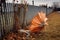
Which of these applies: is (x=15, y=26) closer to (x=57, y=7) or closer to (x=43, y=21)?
(x=43, y=21)

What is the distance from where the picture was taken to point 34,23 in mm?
3693

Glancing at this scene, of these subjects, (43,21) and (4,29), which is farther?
(43,21)

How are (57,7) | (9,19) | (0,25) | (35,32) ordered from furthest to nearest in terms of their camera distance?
(57,7), (35,32), (9,19), (0,25)

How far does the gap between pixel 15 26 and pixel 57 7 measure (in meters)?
10.2

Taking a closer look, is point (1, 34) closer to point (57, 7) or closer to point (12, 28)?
point (12, 28)

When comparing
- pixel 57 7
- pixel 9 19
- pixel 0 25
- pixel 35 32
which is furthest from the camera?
pixel 57 7

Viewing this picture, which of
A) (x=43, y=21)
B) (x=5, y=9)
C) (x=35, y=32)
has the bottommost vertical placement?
(x=35, y=32)

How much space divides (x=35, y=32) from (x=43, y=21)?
0.34 meters

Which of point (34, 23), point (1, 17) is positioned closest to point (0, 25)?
point (1, 17)

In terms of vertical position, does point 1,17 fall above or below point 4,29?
above

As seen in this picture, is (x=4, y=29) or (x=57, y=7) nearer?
(x=4, y=29)

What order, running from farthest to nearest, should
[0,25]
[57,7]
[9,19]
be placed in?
[57,7], [9,19], [0,25]

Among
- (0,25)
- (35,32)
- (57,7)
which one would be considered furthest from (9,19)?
(57,7)

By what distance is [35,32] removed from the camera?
370 centimetres
